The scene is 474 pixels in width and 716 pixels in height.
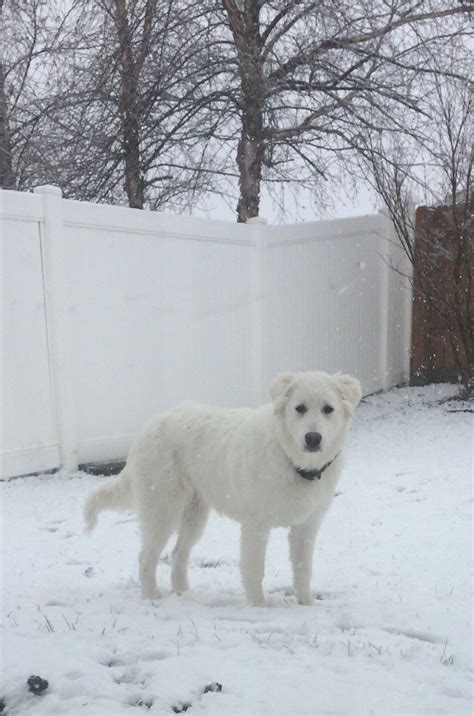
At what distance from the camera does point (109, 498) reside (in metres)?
3.99

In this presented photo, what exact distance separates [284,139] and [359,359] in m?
3.51

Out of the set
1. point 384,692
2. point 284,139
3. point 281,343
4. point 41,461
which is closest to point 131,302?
point 41,461

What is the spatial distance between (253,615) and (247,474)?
2.26ft

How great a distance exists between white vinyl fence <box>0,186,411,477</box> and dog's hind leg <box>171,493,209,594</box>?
8.23 ft

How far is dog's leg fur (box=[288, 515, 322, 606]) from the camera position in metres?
3.63

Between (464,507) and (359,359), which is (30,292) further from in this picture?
(359,359)

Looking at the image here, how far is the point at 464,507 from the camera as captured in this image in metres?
5.21

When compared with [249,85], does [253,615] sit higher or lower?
lower

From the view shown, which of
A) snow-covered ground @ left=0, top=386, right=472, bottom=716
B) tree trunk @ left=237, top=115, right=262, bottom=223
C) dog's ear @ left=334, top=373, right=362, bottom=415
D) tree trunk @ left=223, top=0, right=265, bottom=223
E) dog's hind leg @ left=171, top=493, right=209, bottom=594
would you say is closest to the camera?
snow-covered ground @ left=0, top=386, right=472, bottom=716

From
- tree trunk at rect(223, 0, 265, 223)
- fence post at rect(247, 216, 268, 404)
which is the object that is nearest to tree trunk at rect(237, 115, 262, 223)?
tree trunk at rect(223, 0, 265, 223)

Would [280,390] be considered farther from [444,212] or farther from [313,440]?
[444,212]

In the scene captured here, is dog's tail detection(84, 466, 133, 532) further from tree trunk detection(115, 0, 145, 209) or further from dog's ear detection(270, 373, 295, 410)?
tree trunk detection(115, 0, 145, 209)

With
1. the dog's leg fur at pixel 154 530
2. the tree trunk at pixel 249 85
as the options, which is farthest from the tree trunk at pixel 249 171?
the dog's leg fur at pixel 154 530

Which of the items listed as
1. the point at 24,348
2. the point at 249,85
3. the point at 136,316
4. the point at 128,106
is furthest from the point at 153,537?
the point at 128,106
